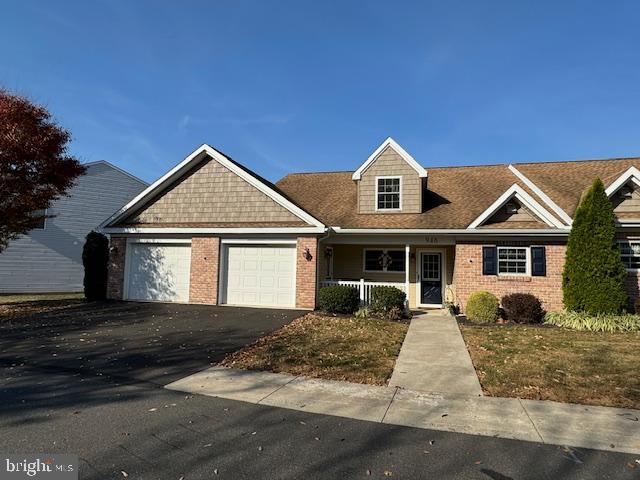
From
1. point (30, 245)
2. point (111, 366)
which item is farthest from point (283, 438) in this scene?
point (30, 245)

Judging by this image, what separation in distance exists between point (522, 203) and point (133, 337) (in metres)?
12.8

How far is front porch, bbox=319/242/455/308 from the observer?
15586 millimetres

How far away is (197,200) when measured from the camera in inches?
606

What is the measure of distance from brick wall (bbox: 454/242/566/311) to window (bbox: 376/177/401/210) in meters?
3.10

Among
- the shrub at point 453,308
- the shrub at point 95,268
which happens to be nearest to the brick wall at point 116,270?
the shrub at point 95,268

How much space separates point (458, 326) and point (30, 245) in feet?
76.0

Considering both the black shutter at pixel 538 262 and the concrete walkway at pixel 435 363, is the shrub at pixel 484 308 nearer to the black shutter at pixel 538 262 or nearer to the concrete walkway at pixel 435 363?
the concrete walkway at pixel 435 363

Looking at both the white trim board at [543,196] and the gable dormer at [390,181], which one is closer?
the white trim board at [543,196]

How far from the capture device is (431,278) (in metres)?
15.8

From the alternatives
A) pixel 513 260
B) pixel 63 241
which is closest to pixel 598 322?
pixel 513 260

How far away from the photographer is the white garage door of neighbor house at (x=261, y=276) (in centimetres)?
1412

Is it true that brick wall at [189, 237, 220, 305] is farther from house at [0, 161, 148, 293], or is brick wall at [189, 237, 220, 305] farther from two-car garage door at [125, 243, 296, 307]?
house at [0, 161, 148, 293]

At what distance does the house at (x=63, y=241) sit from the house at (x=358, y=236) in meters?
9.59

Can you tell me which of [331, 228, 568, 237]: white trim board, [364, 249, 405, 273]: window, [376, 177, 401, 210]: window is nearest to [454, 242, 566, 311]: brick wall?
[331, 228, 568, 237]: white trim board
